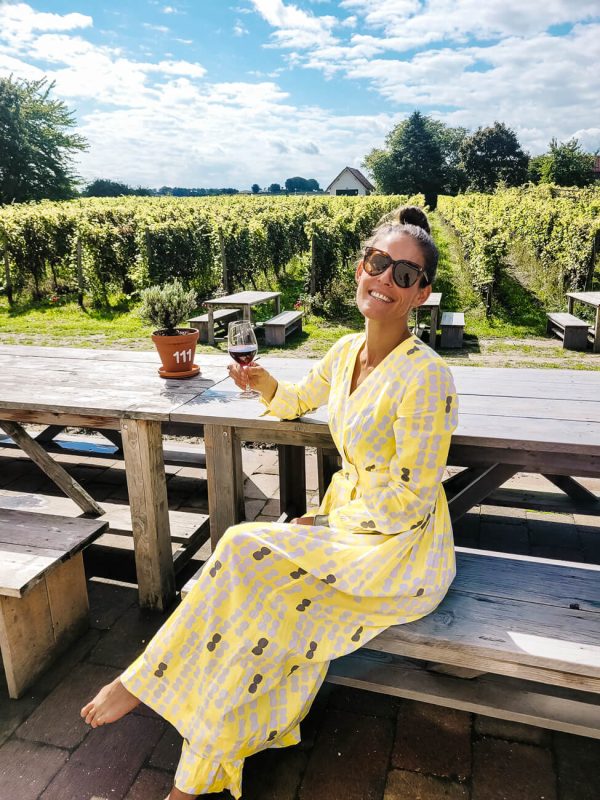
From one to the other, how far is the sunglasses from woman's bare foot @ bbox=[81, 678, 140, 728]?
1.56 meters

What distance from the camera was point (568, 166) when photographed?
2080 inches

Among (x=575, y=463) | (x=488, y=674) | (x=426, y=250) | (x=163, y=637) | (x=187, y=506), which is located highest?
(x=426, y=250)

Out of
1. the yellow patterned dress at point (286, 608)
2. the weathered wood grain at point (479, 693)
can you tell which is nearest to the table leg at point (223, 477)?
the yellow patterned dress at point (286, 608)

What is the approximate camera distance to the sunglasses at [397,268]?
1915 millimetres

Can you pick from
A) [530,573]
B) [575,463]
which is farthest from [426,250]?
[530,573]

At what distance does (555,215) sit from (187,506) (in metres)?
11.1

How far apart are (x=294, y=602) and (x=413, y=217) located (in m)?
1.31

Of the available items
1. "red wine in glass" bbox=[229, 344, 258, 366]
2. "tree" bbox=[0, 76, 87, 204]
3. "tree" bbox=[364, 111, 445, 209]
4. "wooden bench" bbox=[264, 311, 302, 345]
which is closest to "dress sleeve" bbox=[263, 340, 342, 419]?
"red wine in glass" bbox=[229, 344, 258, 366]

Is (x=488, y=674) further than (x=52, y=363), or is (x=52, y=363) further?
(x=52, y=363)

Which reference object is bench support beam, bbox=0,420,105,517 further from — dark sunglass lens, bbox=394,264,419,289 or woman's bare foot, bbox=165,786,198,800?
dark sunglass lens, bbox=394,264,419,289

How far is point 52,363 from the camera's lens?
3.27m

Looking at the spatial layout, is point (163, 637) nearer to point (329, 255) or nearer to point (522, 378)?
point (522, 378)

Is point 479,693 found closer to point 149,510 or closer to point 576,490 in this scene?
point 149,510

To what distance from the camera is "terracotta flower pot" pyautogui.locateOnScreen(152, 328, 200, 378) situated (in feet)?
9.23
